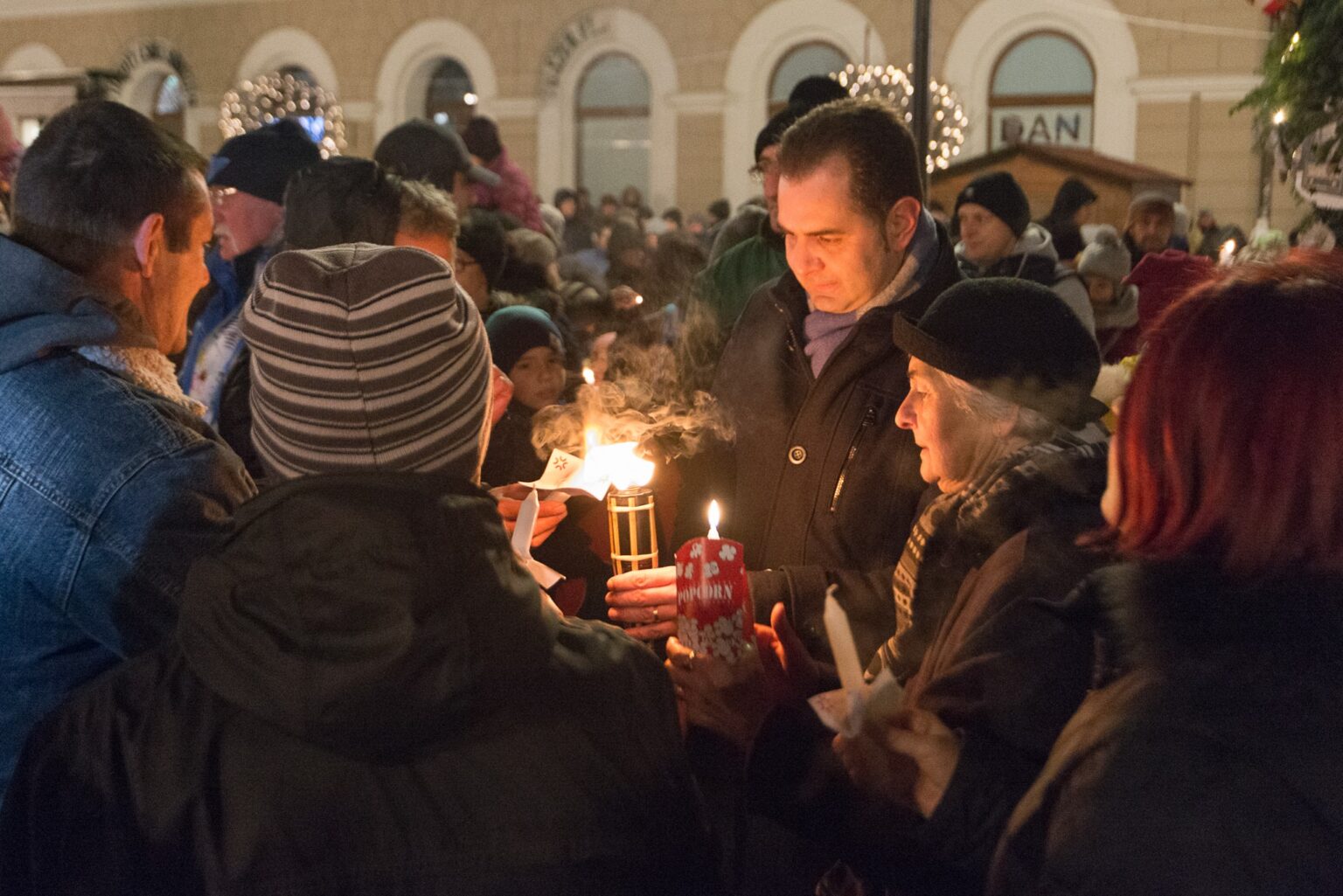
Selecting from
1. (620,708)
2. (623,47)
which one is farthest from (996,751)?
(623,47)

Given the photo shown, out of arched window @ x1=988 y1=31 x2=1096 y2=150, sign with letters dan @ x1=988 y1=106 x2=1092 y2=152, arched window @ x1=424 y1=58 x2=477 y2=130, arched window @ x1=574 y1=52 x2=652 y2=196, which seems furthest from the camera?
arched window @ x1=424 y1=58 x2=477 y2=130

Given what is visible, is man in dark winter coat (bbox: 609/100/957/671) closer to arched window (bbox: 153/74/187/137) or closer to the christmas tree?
the christmas tree

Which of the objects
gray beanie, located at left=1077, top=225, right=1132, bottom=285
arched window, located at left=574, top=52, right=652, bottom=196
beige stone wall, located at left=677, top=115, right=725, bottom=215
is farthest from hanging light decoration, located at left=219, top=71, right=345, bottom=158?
gray beanie, located at left=1077, top=225, right=1132, bottom=285

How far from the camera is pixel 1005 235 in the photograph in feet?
20.0

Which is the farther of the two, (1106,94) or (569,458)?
(1106,94)

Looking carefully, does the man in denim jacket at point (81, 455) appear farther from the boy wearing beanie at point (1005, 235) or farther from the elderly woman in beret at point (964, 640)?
the boy wearing beanie at point (1005, 235)

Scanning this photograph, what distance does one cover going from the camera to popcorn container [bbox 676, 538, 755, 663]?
1.90 m

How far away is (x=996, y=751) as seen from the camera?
1770mm

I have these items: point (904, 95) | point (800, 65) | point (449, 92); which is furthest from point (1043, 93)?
point (449, 92)

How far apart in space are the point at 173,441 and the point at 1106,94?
683 inches

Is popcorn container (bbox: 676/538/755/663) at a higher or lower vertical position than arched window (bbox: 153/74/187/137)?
lower

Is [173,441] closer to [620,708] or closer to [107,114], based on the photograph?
[107,114]

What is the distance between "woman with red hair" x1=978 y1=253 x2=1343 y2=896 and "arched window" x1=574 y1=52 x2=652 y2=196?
1938 centimetres

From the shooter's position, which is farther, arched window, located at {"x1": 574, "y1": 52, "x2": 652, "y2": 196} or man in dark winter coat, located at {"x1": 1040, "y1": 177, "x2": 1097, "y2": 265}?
arched window, located at {"x1": 574, "y1": 52, "x2": 652, "y2": 196}
